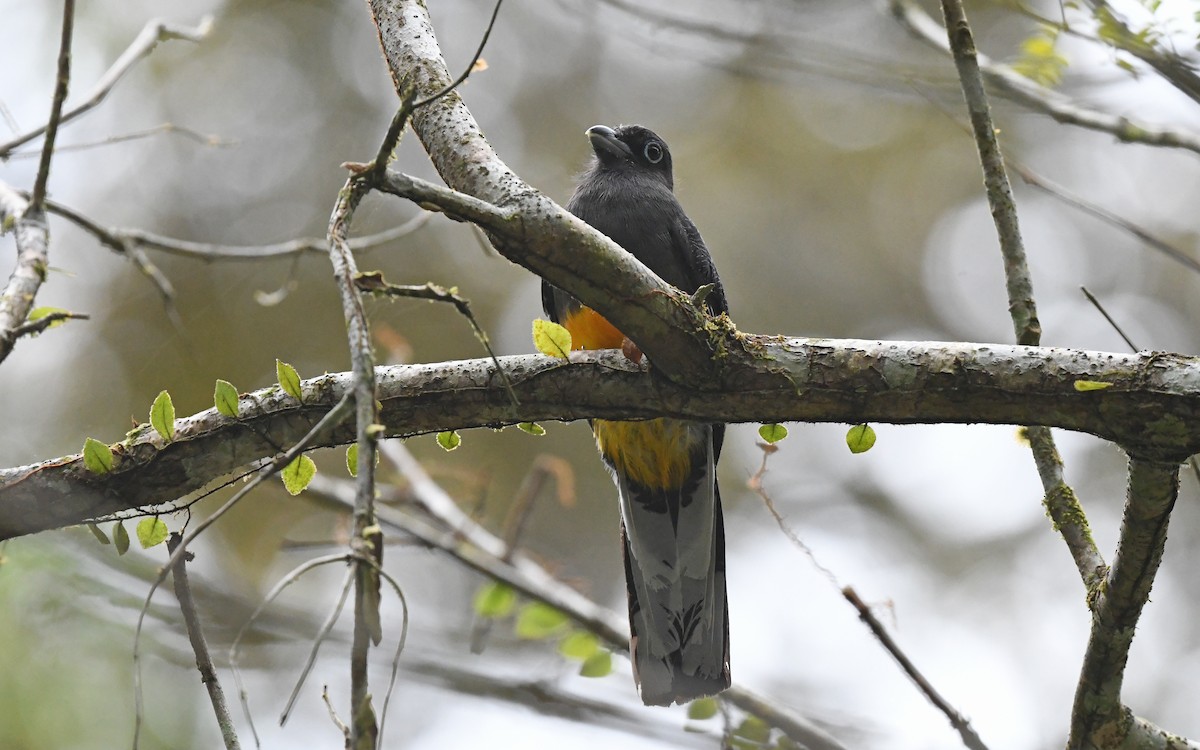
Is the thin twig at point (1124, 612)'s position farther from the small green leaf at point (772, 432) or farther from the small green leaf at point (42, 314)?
the small green leaf at point (42, 314)

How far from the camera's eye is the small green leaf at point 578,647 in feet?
14.6

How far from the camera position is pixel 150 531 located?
343 cm

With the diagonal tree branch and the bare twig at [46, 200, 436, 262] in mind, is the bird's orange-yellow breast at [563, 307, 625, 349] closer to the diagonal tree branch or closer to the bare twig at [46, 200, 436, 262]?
the bare twig at [46, 200, 436, 262]

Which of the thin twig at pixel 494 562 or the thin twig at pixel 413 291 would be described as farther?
the thin twig at pixel 494 562

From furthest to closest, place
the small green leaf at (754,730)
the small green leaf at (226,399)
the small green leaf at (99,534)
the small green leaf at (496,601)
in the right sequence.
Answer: the small green leaf at (496,601), the small green leaf at (754,730), the small green leaf at (99,534), the small green leaf at (226,399)

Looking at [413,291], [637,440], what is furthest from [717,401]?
Result: [637,440]

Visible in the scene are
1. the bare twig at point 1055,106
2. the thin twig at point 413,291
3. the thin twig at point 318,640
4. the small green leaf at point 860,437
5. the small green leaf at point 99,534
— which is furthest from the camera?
the bare twig at point 1055,106

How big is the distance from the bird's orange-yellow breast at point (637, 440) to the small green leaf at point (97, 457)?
1.98 metres

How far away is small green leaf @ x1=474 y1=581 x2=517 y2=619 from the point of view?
16.2 feet

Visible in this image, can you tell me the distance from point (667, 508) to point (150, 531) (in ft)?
7.52

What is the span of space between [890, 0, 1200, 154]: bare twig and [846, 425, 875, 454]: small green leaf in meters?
1.86

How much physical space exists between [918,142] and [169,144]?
8.56m

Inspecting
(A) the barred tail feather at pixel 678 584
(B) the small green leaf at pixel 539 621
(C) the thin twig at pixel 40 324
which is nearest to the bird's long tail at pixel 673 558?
(A) the barred tail feather at pixel 678 584

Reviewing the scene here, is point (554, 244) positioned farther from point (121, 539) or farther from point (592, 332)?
point (592, 332)
